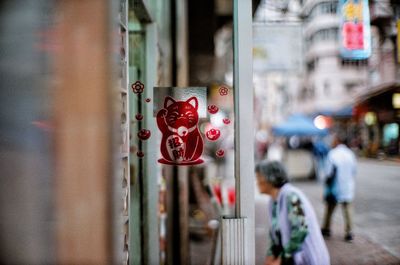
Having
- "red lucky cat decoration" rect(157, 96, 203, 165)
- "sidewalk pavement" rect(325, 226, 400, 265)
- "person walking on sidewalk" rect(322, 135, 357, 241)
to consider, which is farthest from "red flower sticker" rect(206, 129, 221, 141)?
"person walking on sidewalk" rect(322, 135, 357, 241)

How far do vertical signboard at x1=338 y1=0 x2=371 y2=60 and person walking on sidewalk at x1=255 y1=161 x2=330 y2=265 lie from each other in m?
1.82

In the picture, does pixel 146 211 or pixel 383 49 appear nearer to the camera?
pixel 146 211

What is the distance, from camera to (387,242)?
5.35m

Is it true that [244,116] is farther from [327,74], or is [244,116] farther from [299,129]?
[327,74]

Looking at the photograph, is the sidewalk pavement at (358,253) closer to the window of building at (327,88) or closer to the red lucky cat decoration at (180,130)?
the red lucky cat decoration at (180,130)

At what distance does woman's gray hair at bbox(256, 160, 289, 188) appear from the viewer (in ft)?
11.2

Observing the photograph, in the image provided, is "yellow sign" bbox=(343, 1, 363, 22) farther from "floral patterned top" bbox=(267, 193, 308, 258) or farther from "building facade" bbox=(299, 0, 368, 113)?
"building facade" bbox=(299, 0, 368, 113)

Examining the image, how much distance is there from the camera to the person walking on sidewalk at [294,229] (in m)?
3.14

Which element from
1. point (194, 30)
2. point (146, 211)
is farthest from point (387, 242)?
point (194, 30)

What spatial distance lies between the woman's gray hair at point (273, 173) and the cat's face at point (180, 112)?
1.22 m

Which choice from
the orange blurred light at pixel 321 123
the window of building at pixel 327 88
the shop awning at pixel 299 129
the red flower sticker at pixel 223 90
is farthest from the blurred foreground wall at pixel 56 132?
the window of building at pixel 327 88

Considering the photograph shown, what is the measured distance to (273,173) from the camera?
3.46m

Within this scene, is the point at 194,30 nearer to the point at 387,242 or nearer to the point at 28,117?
the point at 387,242

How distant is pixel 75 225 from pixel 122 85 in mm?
932
